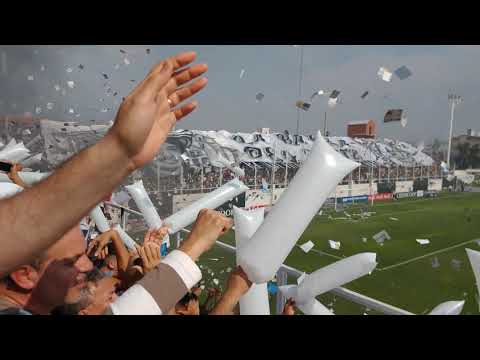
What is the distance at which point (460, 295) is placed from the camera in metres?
10.4

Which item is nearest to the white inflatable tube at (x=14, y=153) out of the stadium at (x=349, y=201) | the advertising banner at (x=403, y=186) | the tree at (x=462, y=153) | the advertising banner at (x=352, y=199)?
the stadium at (x=349, y=201)

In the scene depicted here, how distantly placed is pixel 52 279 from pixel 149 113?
30.4 inches

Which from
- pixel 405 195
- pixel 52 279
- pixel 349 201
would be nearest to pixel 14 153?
pixel 52 279

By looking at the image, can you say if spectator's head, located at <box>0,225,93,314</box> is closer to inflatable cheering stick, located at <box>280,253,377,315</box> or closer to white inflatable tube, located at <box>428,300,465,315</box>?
inflatable cheering stick, located at <box>280,253,377,315</box>

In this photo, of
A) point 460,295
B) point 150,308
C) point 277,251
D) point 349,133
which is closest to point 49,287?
point 150,308

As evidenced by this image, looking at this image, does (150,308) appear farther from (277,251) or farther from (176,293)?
(277,251)

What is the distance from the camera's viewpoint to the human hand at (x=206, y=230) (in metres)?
1.02

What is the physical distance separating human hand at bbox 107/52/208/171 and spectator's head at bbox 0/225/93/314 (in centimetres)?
46

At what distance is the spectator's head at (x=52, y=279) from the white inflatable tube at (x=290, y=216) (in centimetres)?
55

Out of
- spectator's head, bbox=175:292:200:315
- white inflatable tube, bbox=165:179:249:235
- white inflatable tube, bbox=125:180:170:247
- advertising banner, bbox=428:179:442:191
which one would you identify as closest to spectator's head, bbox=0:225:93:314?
spectator's head, bbox=175:292:200:315

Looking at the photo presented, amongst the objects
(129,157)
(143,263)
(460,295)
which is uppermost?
(129,157)

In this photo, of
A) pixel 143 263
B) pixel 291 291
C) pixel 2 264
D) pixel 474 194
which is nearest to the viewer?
pixel 2 264

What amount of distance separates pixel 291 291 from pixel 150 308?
1.28 meters

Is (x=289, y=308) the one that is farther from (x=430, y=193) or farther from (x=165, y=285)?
(x=430, y=193)
